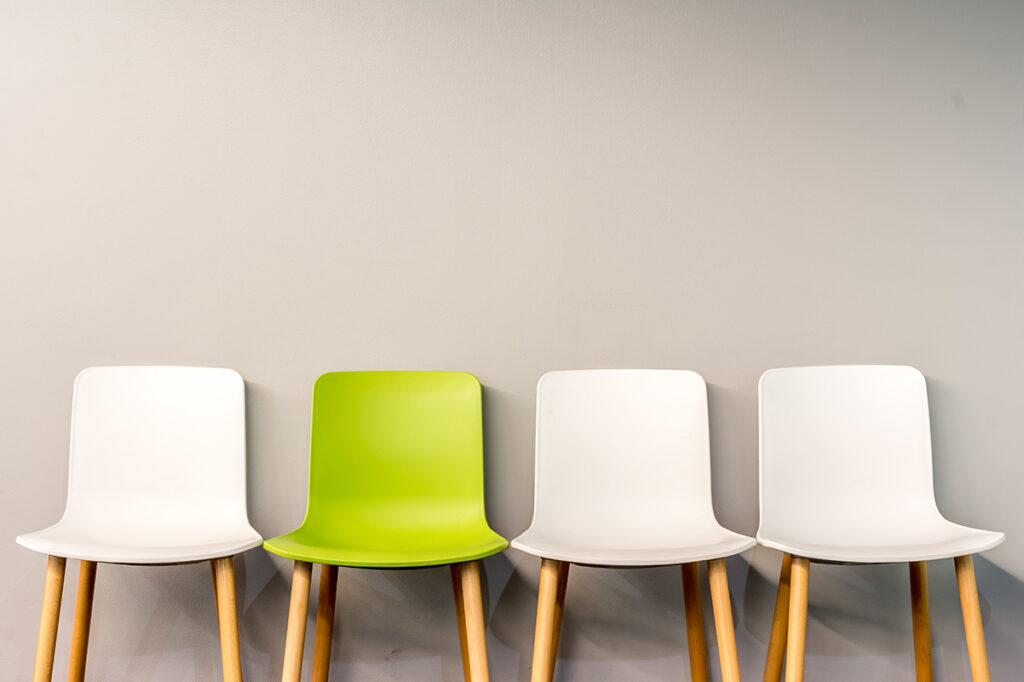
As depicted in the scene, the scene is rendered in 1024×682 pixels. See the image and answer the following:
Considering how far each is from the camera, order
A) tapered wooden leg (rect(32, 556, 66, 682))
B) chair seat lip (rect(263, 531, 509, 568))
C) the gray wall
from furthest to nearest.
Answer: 1. the gray wall
2. tapered wooden leg (rect(32, 556, 66, 682))
3. chair seat lip (rect(263, 531, 509, 568))

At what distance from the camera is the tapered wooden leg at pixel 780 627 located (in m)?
1.64

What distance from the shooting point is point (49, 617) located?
1.43 metres

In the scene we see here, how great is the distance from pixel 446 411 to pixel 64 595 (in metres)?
1.00

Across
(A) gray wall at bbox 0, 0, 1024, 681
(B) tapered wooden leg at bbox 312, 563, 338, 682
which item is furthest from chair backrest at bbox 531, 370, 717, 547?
(B) tapered wooden leg at bbox 312, 563, 338, 682

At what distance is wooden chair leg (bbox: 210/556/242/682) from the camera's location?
4.53ft

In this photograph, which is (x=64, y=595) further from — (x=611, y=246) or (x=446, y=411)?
(x=611, y=246)

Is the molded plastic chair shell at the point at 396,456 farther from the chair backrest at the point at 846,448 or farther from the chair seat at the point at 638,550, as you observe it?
the chair backrest at the point at 846,448

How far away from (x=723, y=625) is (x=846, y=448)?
0.62m

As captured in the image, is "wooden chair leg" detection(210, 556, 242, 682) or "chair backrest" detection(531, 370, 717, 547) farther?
"chair backrest" detection(531, 370, 717, 547)

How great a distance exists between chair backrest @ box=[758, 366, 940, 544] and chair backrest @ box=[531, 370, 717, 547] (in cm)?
16

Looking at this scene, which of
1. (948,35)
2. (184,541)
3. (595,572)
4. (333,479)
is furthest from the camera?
(948,35)

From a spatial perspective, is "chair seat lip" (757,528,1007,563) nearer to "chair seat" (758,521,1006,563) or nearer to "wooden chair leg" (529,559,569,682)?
"chair seat" (758,521,1006,563)

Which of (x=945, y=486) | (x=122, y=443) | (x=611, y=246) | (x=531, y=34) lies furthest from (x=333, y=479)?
(x=945, y=486)

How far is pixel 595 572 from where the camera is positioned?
70.5 inches
